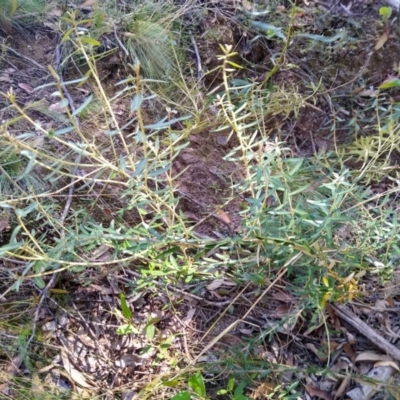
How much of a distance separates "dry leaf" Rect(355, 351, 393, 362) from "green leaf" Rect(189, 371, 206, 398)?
0.54 m

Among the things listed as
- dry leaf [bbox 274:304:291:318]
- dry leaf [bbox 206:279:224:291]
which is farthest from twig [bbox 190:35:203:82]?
dry leaf [bbox 274:304:291:318]

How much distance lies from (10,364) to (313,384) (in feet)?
3.19

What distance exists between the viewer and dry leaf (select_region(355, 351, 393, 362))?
5.29ft

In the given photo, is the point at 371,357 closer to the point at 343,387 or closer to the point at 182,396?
the point at 343,387

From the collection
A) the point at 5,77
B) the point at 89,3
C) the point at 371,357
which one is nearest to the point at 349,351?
the point at 371,357

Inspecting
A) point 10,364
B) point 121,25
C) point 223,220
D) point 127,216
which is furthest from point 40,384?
point 121,25

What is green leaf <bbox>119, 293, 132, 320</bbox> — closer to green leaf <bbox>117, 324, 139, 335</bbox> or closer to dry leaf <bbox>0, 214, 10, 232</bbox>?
green leaf <bbox>117, 324, 139, 335</bbox>

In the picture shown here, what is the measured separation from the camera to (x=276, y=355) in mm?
1627

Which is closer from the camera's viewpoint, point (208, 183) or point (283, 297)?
point (283, 297)

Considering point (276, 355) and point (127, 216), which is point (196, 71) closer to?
point (127, 216)

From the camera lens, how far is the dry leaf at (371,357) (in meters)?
1.61

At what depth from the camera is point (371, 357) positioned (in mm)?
1622

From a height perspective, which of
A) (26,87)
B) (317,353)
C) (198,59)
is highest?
(198,59)

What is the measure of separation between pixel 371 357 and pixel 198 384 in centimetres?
60
